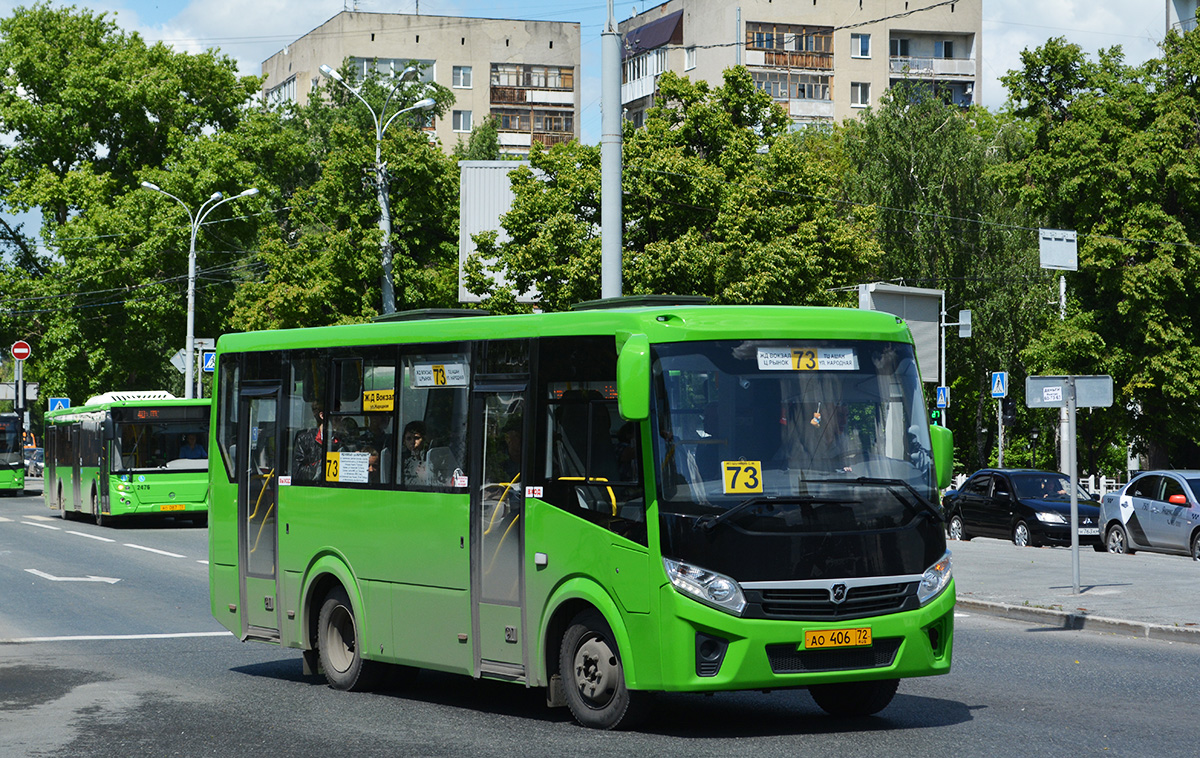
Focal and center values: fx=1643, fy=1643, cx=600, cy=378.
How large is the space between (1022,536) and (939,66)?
54.8 m

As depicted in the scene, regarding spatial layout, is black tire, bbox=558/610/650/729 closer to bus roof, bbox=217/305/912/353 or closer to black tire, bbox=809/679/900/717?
black tire, bbox=809/679/900/717

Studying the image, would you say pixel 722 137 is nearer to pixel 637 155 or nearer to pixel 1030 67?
pixel 637 155

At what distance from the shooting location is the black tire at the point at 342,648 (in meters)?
11.4

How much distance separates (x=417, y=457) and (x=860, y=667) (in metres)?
3.36

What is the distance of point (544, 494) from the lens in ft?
31.9

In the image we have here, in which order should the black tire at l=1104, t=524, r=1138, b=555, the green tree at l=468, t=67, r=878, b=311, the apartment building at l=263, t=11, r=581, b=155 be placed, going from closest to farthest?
the black tire at l=1104, t=524, r=1138, b=555
the green tree at l=468, t=67, r=878, b=311
the apartment building at l=263, t=11, r=581, b=155

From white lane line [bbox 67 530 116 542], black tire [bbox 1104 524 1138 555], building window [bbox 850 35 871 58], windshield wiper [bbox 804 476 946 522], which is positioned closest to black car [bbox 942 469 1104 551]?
black tire [bbox 1104 524 1138 555]

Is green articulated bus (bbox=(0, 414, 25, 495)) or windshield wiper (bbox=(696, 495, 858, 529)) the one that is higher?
windshield wiper (bbox=(696, 495, 858, 529))

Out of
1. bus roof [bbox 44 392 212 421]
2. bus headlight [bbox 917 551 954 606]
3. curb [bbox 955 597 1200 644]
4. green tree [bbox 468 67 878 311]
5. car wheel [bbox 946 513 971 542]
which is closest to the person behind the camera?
bus headlight [bbox 917 551 954 606]

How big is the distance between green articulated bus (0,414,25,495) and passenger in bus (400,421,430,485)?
4374 cm

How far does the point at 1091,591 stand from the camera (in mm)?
18938

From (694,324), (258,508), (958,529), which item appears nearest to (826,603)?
(694,324)

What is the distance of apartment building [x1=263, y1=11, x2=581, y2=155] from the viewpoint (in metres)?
89.6

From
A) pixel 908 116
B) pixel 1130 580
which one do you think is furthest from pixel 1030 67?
pixel 1130 580
